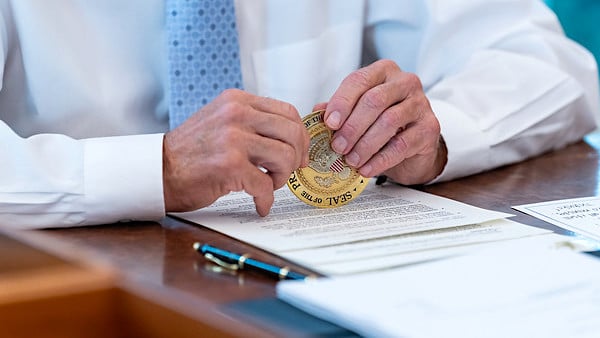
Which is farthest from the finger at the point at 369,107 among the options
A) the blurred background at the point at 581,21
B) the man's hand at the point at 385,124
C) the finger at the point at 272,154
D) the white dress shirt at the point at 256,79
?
the blurred background at the point at 581,21

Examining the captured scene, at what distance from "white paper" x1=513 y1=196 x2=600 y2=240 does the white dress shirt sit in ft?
0.81

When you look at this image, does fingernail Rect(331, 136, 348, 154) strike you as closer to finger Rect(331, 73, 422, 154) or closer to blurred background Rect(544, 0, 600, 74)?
finger Rect(331, 73, 422, 154)

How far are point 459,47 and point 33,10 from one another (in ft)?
2.88

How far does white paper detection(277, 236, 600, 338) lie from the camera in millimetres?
746

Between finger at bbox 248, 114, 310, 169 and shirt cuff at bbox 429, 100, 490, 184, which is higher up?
finger at bbox 248, 114, 310, 169

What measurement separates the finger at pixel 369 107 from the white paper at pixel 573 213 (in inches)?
9.2

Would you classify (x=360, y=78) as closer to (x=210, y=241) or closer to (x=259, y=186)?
(x=259, y=186)

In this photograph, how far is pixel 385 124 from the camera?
1332 mm

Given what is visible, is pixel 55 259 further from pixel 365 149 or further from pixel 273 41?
pixel 273 41

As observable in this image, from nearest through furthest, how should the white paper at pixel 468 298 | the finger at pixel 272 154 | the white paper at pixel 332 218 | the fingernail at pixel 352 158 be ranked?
the white paper at pixel 468 298
the white paper at pixel 332 218
the finger at pixel 272 154
the fingernail at pixel 352 158

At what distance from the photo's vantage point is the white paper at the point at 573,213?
3.87 ft

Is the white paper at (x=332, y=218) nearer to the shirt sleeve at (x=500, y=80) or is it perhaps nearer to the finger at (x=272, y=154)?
the finger at (x=272, y=154)

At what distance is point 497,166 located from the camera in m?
1.67

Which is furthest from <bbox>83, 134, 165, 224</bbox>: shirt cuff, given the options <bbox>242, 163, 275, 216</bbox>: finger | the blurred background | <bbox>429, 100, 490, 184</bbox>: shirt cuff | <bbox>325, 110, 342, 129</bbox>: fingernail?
the blurred background
